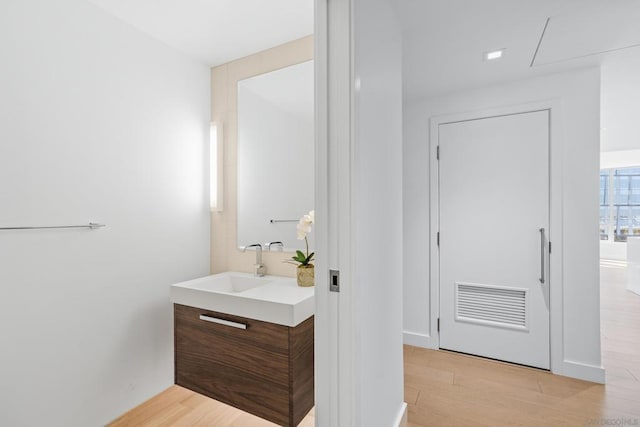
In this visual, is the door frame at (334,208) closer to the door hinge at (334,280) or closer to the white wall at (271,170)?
the door hinge at (334,280)

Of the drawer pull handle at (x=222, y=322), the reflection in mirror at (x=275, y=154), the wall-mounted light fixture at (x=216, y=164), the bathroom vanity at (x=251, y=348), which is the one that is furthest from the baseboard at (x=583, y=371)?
the wall-mounted light fixture at (x=216, y=164)

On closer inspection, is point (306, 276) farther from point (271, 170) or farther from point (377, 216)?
point (271, 170)

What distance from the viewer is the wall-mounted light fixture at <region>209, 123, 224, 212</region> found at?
2.39 metres

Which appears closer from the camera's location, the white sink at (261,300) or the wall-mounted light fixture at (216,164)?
the white sink at (261,300)

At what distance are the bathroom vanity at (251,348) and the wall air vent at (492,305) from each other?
1550 mm

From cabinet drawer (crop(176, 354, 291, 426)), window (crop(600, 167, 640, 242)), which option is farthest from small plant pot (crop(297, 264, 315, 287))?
window (crop(600, 167, 640, 242))

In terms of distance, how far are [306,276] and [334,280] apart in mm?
803

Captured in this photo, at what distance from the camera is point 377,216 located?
1.34 m

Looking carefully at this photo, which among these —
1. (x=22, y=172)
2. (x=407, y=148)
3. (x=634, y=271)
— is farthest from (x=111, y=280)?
(x=634, y=271)

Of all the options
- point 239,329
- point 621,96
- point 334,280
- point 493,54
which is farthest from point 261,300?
point 621,96

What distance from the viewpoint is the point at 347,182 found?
105 cm

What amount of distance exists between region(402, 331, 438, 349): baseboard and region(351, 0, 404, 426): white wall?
1114mm

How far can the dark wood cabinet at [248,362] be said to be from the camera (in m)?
1.49

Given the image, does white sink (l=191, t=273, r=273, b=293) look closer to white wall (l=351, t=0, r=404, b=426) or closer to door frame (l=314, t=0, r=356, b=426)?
white wall (l=351, t=0, r=404, b=426)
